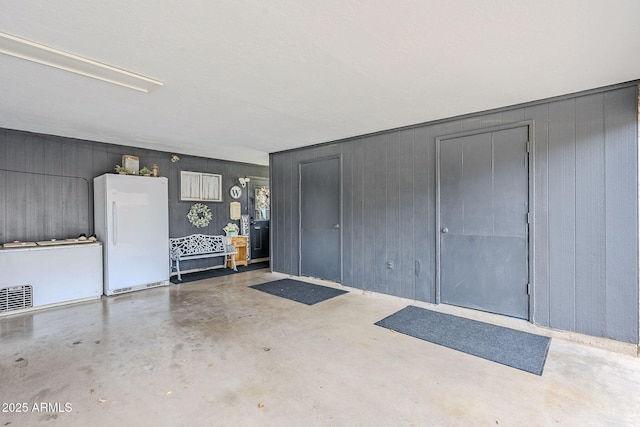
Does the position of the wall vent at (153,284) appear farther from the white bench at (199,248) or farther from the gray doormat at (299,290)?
the gray doormat at (299,290)

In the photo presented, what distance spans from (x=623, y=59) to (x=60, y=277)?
6.34m

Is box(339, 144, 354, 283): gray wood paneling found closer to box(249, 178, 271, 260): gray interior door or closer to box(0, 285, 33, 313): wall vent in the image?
box(249, 178, 271, 260): gray interior door

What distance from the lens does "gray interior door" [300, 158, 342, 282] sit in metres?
5.01

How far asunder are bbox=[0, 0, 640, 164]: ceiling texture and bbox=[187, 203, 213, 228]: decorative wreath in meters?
2.64

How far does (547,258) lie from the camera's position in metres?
3.13

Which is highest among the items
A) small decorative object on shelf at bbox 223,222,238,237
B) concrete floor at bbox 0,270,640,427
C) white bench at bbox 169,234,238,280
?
small decorative object on shelf at bbox 223,222,238,237

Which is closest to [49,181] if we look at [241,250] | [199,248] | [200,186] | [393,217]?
[200,186]

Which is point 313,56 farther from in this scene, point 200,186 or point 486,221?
point 200,186

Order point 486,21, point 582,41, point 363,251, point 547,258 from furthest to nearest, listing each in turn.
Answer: point 363,251 → point 547,258 → point 582,41 → point 486,21

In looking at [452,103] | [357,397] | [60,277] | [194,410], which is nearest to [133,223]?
[60,277]

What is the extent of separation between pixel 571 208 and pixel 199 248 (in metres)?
5.93

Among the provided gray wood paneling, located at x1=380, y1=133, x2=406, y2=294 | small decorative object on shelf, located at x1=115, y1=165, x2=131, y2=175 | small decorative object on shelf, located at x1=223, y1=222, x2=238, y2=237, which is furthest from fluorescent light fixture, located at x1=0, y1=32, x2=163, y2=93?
small decorative object on shelf, located at x1=223, y1=222, x2=238, y2=237

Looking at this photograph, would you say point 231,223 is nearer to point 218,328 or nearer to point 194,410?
point 218,328

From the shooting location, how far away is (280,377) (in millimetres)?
2314
